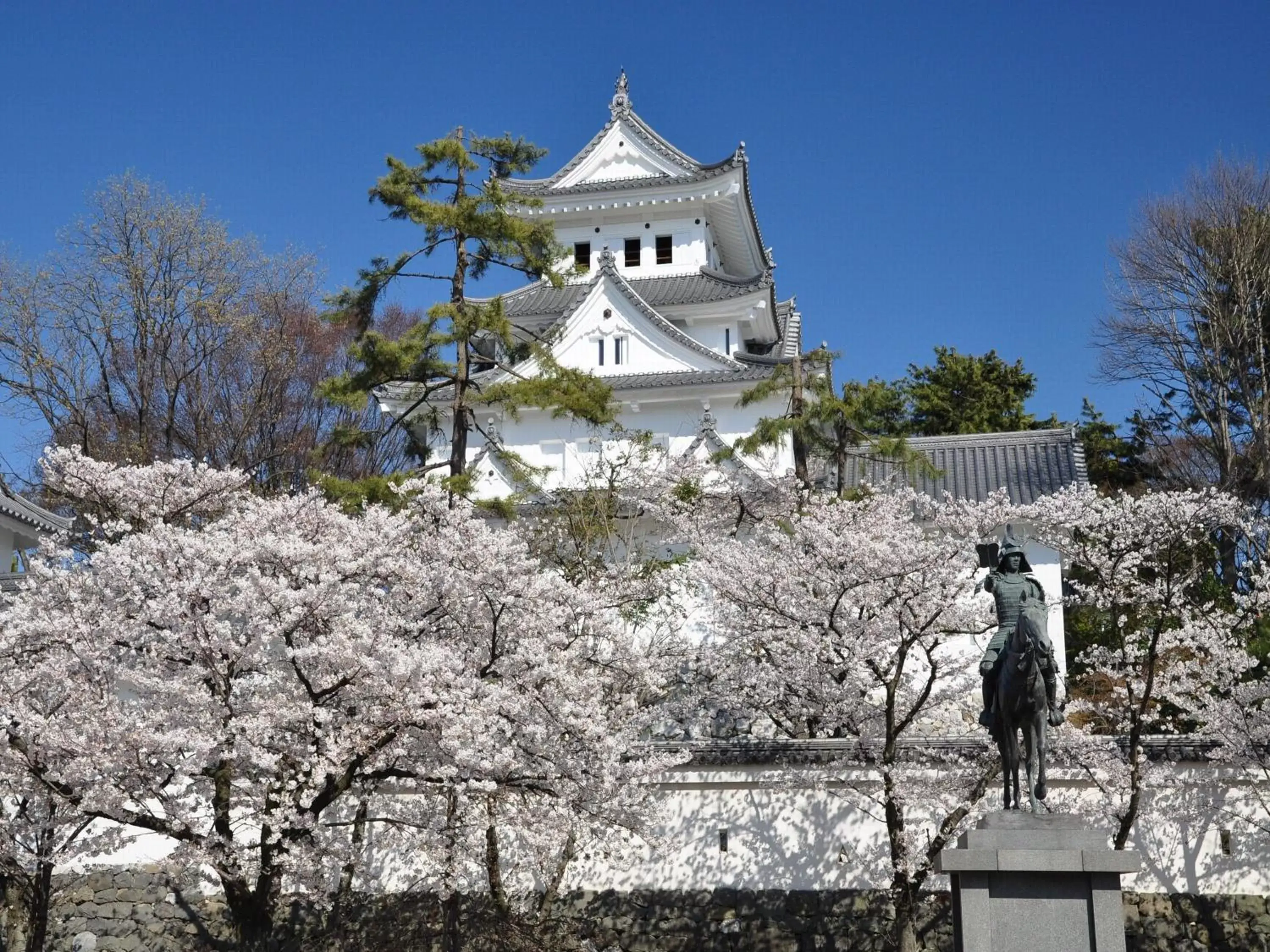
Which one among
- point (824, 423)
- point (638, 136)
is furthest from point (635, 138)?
point (824, 423)

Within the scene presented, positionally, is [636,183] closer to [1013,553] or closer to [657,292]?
[657,292]

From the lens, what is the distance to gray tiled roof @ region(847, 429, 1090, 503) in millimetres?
26109

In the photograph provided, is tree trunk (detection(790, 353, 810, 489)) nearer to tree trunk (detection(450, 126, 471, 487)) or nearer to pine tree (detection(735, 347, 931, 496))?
pine tree (detection(735, 347, 931, 496))

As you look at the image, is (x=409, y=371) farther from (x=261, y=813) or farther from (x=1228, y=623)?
(x=1228, y=623)

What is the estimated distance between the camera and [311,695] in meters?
12.0

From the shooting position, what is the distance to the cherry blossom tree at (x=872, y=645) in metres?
14.0

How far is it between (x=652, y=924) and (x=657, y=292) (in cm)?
1938

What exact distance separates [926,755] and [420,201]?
405 inches

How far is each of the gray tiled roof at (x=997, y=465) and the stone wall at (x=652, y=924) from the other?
38.3ft

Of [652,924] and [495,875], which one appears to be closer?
[495,875]

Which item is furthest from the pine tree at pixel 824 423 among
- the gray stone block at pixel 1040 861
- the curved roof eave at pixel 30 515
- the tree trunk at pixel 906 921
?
the curved roof eave at pixel 30 515

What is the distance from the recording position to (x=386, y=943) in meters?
14.6

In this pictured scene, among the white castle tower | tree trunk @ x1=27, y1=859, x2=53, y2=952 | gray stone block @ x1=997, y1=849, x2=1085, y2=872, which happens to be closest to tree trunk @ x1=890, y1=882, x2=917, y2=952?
gray stone block @ x1=997, y1=849, x2=1085, y2=872

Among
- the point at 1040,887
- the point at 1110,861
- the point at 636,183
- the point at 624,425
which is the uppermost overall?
the point at 636,183
